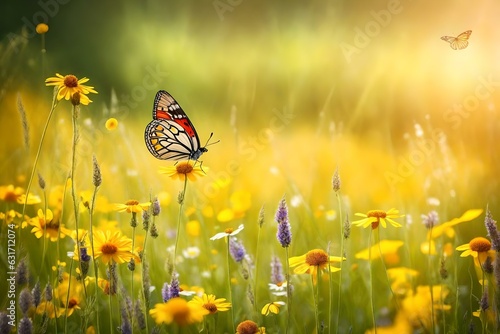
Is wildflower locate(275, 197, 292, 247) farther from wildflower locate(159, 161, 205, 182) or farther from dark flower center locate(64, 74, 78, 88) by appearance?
dark flower center locate(64, 74, 78, 88)

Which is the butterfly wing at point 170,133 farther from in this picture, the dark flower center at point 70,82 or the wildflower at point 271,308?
the wildflower at point 271,308

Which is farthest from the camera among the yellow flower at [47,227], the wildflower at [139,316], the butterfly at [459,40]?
the butterfly at [459,40]

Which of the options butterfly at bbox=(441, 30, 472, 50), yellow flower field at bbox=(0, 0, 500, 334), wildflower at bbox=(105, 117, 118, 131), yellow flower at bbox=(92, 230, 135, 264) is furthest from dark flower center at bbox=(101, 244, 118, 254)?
butterfly at bbox=(441, 30, 472, 50)

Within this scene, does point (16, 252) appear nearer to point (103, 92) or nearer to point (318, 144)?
point (103, 92)

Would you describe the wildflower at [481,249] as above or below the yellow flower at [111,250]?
below

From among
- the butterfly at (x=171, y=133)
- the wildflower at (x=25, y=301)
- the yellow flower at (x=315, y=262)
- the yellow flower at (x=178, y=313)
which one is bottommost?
the yellow flower at (x=178, y=313)

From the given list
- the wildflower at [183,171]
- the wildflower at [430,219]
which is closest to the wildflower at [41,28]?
the wildflower at [183,171]

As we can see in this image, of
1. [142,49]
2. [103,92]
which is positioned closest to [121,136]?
[103,92]
